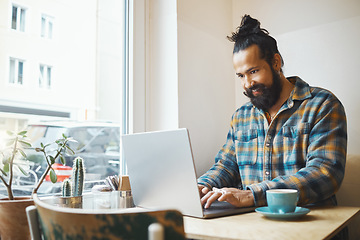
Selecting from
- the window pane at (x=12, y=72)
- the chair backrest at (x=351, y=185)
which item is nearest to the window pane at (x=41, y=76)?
the window pane at (x=12, y=72)

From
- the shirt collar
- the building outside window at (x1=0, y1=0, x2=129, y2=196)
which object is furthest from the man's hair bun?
the building outside window at (x1=0, y1=0, x2=129, y2=196)

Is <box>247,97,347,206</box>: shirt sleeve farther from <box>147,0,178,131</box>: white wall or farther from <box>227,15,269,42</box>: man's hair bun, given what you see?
<box>147,0,178,131</box>: white wall

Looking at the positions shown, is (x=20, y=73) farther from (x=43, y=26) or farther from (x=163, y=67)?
(x=163, y=67)

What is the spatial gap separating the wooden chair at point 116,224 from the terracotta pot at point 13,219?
0.55 m

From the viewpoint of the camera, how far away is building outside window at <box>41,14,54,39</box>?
5.02ft

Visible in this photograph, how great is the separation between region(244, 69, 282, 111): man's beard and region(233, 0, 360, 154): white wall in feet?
1.25

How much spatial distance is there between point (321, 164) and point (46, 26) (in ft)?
4.31

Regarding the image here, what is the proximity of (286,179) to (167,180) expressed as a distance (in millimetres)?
474

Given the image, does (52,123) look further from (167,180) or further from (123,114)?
(167,180)

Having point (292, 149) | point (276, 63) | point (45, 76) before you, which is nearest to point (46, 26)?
point (45, 76)

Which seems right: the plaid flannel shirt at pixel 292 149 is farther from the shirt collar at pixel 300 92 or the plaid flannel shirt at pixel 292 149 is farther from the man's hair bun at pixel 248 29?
the man's hair bun at pixel 248 29

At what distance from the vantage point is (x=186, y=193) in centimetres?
94

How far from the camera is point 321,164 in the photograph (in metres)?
1.28

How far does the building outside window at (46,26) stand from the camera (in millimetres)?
1529
